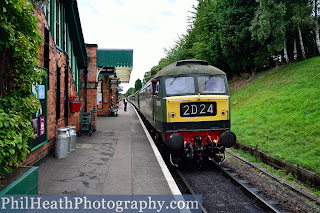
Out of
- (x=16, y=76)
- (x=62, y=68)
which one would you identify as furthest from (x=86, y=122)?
(x=16, y=76)

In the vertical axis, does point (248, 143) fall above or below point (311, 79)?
below

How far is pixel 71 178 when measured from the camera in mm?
5363

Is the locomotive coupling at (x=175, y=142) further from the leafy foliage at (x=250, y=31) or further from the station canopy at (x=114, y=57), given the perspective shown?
the leafy foliage at (x=250, y=31)

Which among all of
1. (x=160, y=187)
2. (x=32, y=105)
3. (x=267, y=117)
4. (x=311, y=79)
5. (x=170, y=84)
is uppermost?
(x=311, y=79)

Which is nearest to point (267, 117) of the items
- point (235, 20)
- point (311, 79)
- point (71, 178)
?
point (311, 79)

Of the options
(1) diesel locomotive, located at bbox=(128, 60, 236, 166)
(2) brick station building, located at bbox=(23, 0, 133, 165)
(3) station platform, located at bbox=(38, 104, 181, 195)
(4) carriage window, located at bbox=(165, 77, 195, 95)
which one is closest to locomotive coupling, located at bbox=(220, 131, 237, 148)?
(1) diesel locomotive, located at bbox=(128, 60, 236, 166)

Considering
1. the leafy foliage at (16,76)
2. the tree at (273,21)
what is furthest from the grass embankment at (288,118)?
the leafy foliage at (16,76)

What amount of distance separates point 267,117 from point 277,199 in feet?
26.8

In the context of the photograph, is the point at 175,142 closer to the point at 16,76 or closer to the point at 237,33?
the point at 16,76

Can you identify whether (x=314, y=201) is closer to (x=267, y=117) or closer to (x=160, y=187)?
(x=160, y=187)

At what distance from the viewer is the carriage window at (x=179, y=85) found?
23.3ft

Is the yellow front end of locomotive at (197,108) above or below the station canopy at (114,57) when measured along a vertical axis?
below

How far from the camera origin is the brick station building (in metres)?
6.25

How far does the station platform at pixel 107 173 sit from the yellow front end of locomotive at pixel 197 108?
4.76 feet
